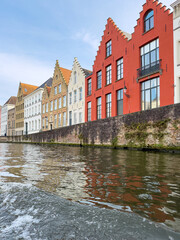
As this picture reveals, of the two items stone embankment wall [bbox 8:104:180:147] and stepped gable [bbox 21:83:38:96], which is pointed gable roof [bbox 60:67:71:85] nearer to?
stone embankment wall [bbox 8:104:180:147]

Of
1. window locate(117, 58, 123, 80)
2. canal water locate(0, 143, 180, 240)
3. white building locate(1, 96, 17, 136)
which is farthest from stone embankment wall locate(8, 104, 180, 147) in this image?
white building locate(1, 96, 17, 136)

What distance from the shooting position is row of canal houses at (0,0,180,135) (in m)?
12.7

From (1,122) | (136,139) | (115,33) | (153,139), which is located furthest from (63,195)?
(1,122)

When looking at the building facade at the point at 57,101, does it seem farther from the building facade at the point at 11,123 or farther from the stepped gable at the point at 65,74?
the building facade at the point at 11,123

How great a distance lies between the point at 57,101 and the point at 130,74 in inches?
691

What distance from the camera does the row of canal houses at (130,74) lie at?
12.7 meters

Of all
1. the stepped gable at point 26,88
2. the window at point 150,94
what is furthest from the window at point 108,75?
the stepped gable at point 26,88

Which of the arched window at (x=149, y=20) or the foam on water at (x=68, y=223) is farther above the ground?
the arched window at (x=149, y=20)

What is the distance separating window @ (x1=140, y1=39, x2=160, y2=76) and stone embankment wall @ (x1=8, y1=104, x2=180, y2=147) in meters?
4.66

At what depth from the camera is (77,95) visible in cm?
2547

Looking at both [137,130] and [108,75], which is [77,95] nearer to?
[108,75]

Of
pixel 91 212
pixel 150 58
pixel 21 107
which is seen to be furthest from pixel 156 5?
pixel 21 107

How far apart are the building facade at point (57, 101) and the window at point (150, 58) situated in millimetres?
15602

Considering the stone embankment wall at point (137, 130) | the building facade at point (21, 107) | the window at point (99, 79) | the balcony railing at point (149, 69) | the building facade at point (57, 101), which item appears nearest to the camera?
the stone embankment wall at point (137, 130)
